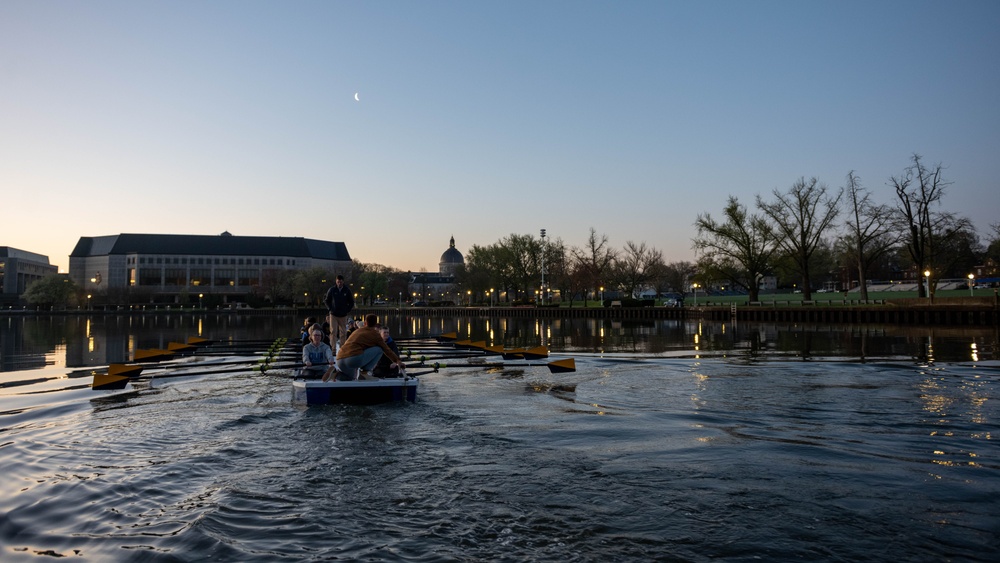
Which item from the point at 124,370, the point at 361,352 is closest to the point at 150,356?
the point at 124,370

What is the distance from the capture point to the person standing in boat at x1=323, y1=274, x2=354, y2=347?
59.4ft

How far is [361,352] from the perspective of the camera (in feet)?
43.2

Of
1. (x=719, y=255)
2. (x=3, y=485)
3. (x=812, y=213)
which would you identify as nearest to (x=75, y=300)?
(x=719, y=255)

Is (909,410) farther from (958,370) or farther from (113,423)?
(113,423)

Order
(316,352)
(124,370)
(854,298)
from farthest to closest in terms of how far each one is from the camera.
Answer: (854,298), (124,370), (316,352)

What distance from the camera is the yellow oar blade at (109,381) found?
15.9 m

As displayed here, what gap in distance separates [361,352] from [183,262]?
174070mm

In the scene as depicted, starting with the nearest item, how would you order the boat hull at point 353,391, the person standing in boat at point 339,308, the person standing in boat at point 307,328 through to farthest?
the boat hull at point 353,391 → the person standing in boat at point 307,328 → the person standing in boat at point 339,308

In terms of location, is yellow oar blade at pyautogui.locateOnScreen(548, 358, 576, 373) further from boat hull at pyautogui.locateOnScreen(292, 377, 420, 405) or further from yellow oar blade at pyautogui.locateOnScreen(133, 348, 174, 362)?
yellow oar blade at pyautogui.locateOnScreen(133, 348, 174, 362)

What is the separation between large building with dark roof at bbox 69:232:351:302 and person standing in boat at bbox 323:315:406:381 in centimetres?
15436

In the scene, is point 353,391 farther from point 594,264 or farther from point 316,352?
point 594,264

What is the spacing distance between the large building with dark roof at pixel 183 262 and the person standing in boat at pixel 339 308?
149014 millimetres

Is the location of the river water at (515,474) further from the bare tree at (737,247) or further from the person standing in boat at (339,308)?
the bare tree at (737,247)

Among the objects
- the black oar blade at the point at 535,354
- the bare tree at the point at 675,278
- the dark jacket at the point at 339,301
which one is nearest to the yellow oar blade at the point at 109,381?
the dark jacket at the point at 339,301
